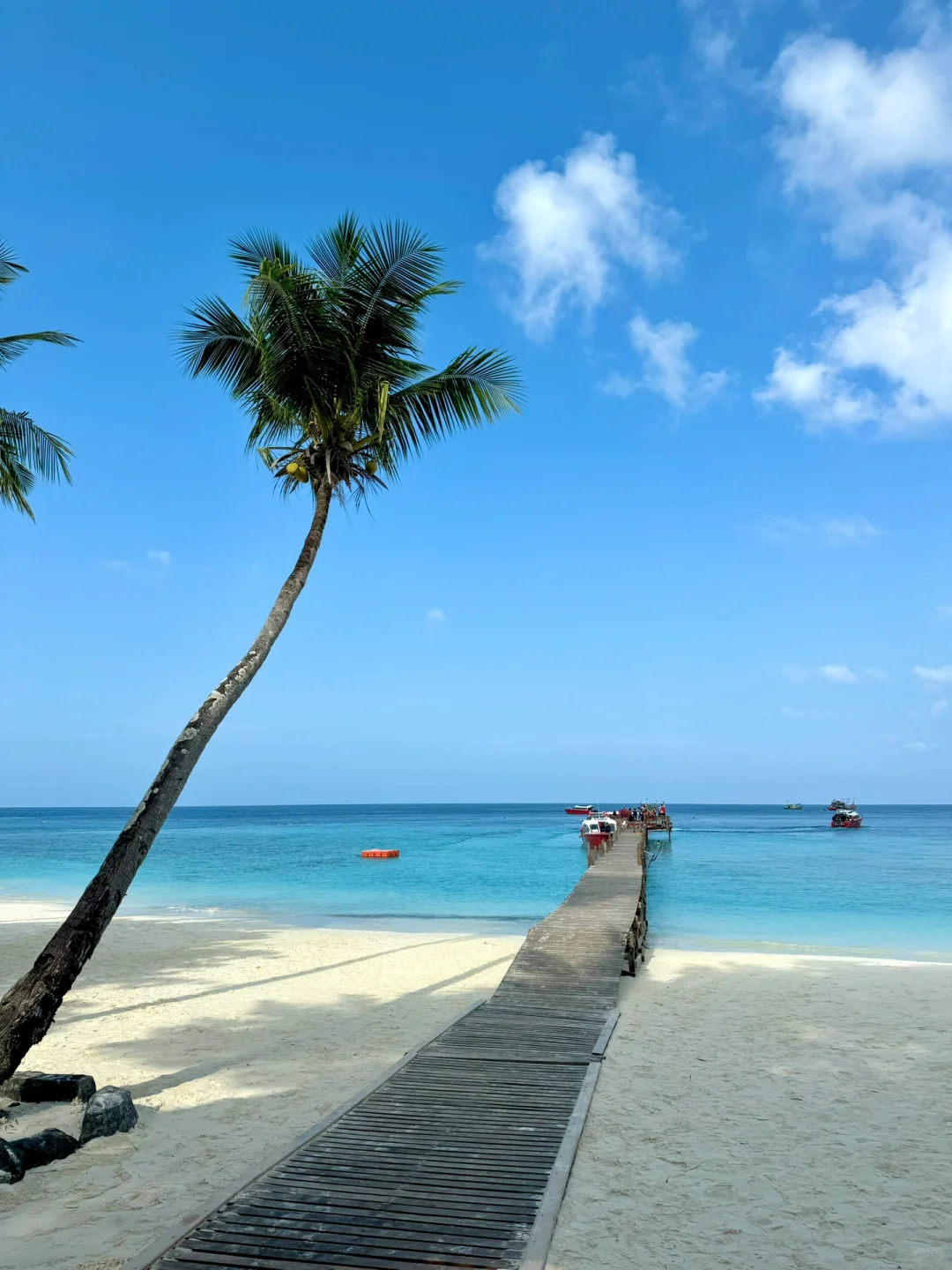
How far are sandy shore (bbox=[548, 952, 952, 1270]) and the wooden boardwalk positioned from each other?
0.91ft

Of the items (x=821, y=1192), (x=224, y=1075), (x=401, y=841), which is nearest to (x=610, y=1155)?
(x=821, y=1192)

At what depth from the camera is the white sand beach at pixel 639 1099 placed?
505 centimetres

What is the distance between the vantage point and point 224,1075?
8.48 metres

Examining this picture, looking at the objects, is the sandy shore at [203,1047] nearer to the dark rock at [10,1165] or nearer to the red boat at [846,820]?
the dark rock at [10,1165]

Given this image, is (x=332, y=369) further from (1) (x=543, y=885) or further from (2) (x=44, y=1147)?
(1) (x=543, y=885)

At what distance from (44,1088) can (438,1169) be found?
Answer: 3811 mm

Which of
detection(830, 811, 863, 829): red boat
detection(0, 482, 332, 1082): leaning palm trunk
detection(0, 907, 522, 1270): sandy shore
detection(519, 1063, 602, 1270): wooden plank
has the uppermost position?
detection(0, 482, 332, 1082): leaning palm trunk

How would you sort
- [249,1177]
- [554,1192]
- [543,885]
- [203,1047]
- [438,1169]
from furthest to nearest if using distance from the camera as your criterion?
[543,885] < [203,1047] < [438,1169] < [249,1177] < [554,1192]

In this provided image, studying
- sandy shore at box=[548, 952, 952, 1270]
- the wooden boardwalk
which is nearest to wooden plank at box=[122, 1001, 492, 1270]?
the wooden boardwalk

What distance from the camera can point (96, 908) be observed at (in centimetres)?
690

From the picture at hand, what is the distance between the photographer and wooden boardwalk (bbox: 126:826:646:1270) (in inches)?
→ 179

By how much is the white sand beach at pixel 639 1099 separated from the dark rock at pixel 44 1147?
4.2 inches

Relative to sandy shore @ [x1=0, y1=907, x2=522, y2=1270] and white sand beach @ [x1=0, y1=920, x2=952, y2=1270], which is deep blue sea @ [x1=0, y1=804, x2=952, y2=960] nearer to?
sandy shore @ [x1=0, y1=907, x2=522, y2=1270]

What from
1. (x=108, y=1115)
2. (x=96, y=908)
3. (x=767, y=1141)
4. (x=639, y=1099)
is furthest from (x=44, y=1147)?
(x=767, y=1141)
